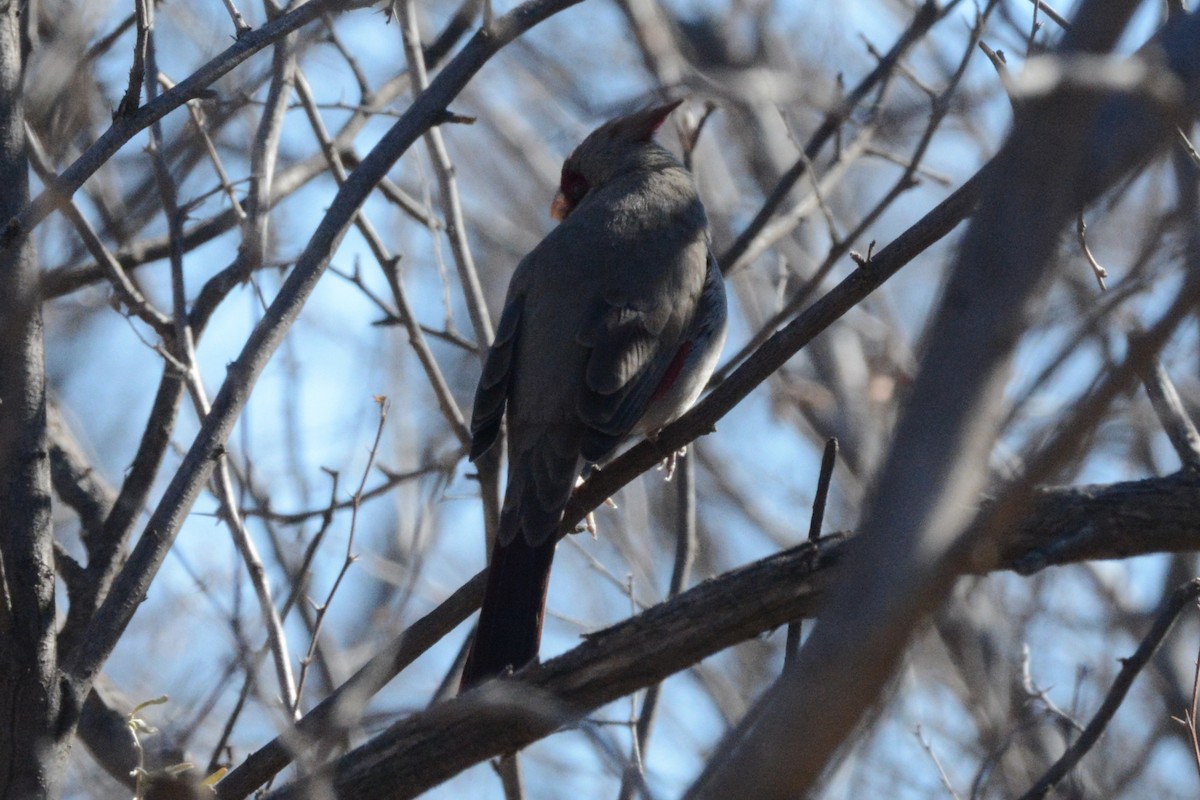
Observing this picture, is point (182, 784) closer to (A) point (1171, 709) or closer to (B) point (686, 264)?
(B) point (686, 264)

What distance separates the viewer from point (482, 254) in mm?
10336

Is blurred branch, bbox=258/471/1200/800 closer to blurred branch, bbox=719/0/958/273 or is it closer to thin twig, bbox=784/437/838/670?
thin twig, bbox=784/437/838/670

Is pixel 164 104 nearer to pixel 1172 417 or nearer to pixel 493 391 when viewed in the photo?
pixel 493 391

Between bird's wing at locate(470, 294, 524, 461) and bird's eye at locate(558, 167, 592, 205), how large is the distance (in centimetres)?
151

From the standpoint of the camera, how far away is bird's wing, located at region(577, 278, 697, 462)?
447cm

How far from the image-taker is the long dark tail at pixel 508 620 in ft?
13.0

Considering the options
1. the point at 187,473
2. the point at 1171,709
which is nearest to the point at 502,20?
the point at 187,473

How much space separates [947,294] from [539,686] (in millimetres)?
1467

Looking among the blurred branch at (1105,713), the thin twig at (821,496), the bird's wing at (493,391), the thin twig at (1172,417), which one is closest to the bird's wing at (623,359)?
the bird's wing at (493,391)

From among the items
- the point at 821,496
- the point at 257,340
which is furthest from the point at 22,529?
the point at 821,496

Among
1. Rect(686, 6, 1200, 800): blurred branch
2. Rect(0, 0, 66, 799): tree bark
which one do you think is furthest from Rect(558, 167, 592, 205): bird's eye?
Rect(686, 6, 1200, 800): blurred branch

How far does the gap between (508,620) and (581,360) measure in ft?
3.58

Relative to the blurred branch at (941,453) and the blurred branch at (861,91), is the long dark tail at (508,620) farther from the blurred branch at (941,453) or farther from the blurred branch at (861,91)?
the blurred branch at (941,453)

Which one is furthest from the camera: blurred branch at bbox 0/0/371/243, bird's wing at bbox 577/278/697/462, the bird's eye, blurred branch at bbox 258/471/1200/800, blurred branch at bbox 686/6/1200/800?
the bird's eye
